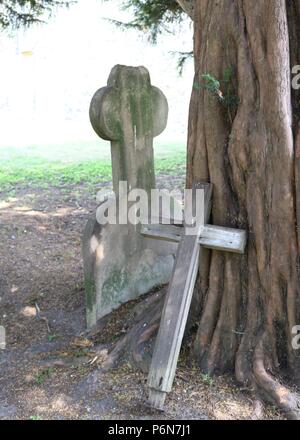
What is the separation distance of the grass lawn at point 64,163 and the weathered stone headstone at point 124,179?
4.93 m

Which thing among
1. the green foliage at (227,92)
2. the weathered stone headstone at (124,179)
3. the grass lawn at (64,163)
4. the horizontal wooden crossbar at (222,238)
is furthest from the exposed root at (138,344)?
the grass lawn at (64,163)

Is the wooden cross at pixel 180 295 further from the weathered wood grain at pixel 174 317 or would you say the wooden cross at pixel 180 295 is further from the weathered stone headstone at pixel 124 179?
the weathered stone headstone at pixel 124 179

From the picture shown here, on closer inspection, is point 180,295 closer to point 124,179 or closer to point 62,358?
point 62,358

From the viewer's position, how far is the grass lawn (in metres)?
9.84

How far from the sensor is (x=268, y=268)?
3.45 metres

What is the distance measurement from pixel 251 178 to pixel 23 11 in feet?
16.0

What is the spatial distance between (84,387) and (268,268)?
1.43m

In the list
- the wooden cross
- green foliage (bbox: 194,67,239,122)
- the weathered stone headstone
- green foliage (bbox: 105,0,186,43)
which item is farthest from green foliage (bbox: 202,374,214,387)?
green foliage (bbox: 105,0,186,43)

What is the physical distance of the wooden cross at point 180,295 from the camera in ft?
11.0

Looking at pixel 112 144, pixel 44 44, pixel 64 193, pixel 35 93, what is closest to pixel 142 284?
pixel 112 144

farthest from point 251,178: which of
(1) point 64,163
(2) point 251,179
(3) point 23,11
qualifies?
(1) point 64,163

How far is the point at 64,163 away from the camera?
1172 cm

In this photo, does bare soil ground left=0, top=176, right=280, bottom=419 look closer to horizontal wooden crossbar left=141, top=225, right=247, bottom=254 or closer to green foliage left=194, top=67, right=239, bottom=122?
horizontal wooden crossbar left=141, top=225, right=247, bottom=254

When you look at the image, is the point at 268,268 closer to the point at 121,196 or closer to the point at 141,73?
the point at 121,196
